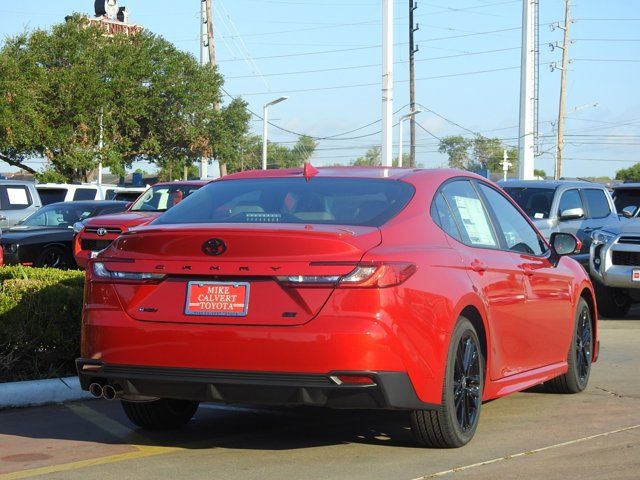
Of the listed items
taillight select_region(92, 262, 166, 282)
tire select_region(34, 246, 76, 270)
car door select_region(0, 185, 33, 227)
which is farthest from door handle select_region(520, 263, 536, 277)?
car door select_region(0, 185, 33, 227)

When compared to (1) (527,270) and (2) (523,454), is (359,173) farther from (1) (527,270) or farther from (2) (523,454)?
(2) (523,454)

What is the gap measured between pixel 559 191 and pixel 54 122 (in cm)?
3547

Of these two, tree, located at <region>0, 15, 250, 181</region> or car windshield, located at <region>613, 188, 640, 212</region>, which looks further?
tree, located at <region>0, 15, 250, 181</region>

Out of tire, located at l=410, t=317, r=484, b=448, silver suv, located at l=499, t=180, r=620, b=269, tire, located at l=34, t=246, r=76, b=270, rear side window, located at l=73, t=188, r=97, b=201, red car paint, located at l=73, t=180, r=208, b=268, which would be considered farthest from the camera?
rear side window, located at l=73, t=188, r=97, b=201

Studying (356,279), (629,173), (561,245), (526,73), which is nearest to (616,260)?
(561,245)

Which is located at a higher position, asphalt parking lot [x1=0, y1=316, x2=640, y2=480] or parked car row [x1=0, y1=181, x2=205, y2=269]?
parked car row [x1=0, y1=181, x2=205, y2=269]

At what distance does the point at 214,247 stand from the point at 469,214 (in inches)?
76.2

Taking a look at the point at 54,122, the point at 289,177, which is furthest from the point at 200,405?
the point at 54,122

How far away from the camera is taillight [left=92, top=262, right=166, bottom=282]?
596cm

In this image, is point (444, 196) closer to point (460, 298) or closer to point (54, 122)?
point (460, 298)

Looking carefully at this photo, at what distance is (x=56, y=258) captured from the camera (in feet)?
62.4

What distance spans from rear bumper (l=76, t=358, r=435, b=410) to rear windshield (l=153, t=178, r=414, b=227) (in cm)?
92

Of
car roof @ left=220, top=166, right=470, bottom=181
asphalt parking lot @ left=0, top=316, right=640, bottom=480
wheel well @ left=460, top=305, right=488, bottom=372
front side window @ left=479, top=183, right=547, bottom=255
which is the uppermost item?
car roof @ left=220, top=166, right=470, bottom=181

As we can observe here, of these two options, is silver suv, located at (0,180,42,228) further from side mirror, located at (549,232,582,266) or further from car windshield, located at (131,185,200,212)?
side mirror, located at (549,232,582,266)
